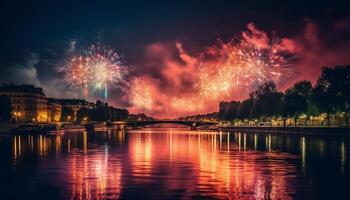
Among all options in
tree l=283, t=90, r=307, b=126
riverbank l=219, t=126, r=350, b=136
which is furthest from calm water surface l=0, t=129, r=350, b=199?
tree l=283, t=90, r=307, b=126

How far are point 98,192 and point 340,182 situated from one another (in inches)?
673

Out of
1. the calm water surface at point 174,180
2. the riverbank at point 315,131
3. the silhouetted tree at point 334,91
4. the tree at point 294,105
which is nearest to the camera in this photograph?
the calm water surface at point 174,180

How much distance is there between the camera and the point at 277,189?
35.6m

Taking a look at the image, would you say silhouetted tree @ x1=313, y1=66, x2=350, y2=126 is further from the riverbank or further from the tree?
the tree

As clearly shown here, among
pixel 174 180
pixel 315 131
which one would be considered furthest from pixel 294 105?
pixel 174 180

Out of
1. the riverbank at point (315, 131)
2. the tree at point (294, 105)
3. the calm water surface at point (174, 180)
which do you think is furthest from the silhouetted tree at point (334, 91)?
the calm water surface at point (174, 180)

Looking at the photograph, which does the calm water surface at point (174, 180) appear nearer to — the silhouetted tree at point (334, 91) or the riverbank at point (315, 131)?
the riverbank at point (315, 131)

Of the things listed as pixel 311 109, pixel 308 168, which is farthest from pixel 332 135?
pixel 308 168

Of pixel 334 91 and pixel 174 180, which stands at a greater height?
pixel 334 91

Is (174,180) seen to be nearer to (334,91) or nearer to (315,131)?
(315,131)

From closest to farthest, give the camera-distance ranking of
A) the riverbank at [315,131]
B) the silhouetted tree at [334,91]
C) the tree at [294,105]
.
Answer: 1. the riverbank at [315,131]
2. the silhouetted tree at [334,91]
3. the tree at [294,105]

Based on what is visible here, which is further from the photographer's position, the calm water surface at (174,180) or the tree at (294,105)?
the tree at (294,105)

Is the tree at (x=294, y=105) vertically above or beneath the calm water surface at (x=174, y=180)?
above

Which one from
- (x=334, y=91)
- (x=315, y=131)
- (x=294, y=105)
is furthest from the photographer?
(x=294, y=105)
